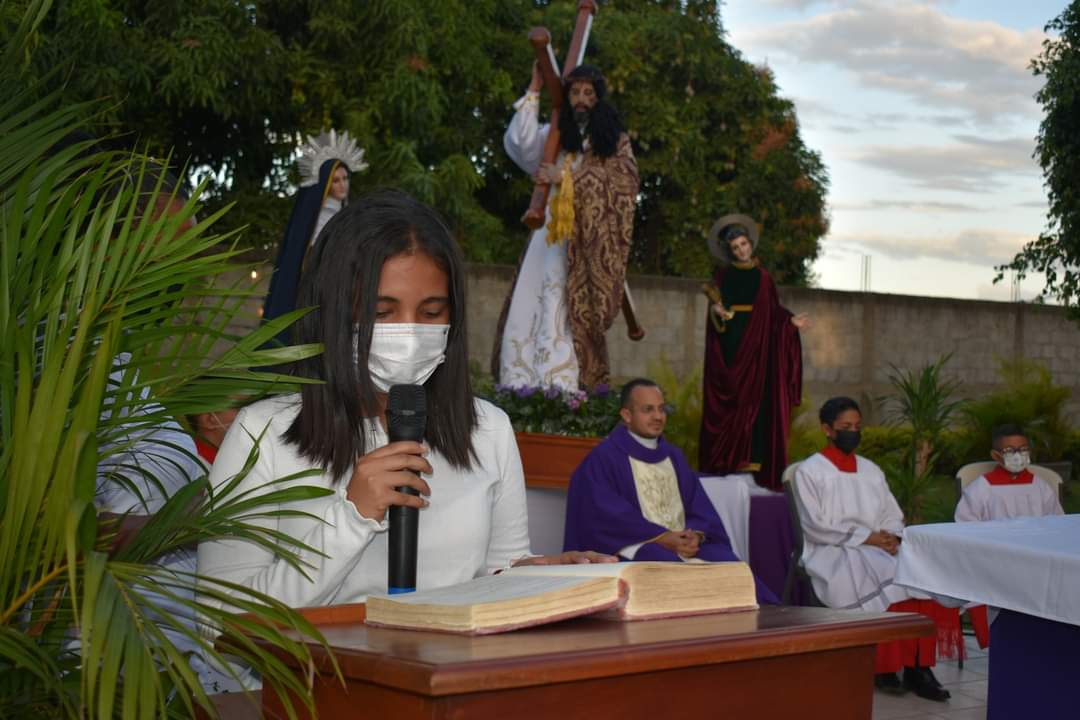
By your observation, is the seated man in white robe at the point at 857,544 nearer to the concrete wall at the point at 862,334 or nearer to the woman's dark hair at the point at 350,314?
the woman's dark hair at the point at 350,314

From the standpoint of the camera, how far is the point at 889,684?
7383mm

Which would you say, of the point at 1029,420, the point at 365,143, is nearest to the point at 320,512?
the point at 365,143

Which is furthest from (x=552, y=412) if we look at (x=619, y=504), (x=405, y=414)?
(x=405, y=414)

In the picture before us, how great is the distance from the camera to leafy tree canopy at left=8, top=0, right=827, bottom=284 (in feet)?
44.8

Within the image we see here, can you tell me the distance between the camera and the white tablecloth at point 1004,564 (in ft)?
12.3

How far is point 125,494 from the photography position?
2488 mm

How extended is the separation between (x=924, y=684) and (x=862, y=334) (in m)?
12.8

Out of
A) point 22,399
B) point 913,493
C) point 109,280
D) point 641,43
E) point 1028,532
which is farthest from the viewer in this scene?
point 641,43

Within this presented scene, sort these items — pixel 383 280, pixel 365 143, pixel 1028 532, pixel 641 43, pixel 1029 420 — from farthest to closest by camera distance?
pixel 641 43, pixel 1029 420, pixel 365 143, pixel 1028 532, pixel 383 280

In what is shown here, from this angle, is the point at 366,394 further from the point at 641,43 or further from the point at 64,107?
the point at 641,43

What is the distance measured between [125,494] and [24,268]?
79 centimetres

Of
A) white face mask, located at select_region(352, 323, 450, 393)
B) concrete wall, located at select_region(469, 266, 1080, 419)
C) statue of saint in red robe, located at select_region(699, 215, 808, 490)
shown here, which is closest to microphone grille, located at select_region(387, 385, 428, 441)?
white face mask, located at select_region(352, 323, 450, 393)

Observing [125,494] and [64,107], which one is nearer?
[64,107]

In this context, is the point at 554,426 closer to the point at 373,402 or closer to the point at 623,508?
the point at 623,508
